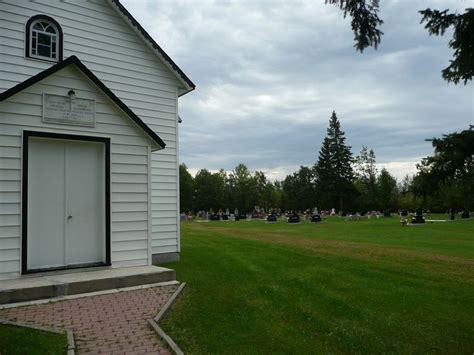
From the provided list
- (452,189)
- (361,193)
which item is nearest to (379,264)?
(452,189)

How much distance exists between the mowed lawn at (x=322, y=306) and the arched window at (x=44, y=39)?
666 cm

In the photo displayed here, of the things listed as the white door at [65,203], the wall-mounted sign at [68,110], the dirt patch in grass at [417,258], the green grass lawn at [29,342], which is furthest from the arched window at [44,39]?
the dirt patch in grass at [417,258]

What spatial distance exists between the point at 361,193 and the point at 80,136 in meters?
77.1

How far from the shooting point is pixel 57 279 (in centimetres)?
840

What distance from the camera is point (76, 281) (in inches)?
322

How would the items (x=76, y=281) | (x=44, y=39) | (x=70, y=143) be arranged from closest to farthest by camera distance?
(x=76, y=281) → (x=70, y=143) → (x=44, y=39)

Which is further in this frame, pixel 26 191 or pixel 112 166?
pixel 112 166

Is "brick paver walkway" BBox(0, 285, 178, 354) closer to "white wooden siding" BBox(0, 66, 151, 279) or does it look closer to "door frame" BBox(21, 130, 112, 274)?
"door frame" BBox(21, 130, 112, 274)

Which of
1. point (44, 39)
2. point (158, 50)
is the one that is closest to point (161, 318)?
point (44, 39)

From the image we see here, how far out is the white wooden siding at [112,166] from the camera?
8.59 m

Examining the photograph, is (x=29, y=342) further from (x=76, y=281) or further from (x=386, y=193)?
(x=386, y=193)

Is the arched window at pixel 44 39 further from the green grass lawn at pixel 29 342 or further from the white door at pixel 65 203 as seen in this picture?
the green grass lawn at pixel 29 342

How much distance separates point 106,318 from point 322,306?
398cm

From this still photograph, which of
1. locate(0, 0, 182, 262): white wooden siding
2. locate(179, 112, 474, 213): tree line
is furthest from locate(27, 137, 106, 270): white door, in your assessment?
locate(179, 112, 474, 213): tree line
